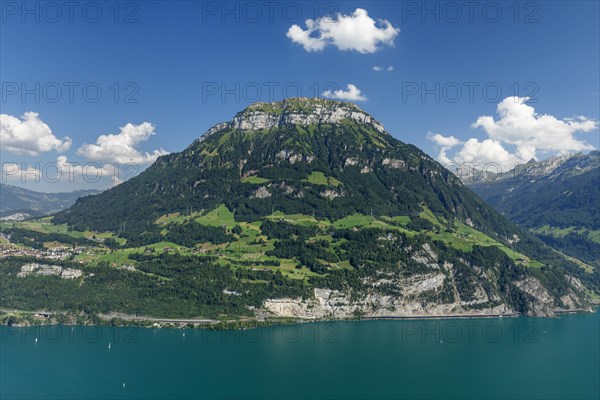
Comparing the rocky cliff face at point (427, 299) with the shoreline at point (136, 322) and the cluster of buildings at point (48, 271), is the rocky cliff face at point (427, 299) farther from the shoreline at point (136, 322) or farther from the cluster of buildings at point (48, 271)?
the cluster of buildings at point (48, 271)

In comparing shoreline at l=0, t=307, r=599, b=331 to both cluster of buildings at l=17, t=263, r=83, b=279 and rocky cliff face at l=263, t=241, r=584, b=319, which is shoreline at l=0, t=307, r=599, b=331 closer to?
rocky cliff face at l=263, t=241, r=584, b=319

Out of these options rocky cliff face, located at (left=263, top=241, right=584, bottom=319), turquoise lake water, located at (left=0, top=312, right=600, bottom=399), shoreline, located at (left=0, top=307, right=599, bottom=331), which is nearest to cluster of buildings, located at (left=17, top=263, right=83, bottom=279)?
shoreline, located at (left=0, top=307, right=599, bottom=331)

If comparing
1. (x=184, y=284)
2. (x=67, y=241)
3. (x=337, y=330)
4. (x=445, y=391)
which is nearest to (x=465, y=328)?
(x=337, y=330)

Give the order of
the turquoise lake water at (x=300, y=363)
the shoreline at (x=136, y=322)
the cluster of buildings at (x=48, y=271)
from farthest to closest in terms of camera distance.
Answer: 1. the cluster of buildings at (x=48, y=271)
2. the shoreline at (x=136, y=322)
3. the turquoise lake water at (x=300, y=363)

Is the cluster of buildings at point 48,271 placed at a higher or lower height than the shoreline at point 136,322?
higher

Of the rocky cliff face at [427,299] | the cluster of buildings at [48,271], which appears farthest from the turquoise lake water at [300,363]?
the cluster of buildings at [48,271]

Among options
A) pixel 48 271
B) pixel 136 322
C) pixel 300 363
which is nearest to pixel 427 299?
pixel 300 363

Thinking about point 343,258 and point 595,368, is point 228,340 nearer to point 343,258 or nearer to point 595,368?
point 343,258

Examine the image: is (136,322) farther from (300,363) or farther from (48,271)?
(300,363)
